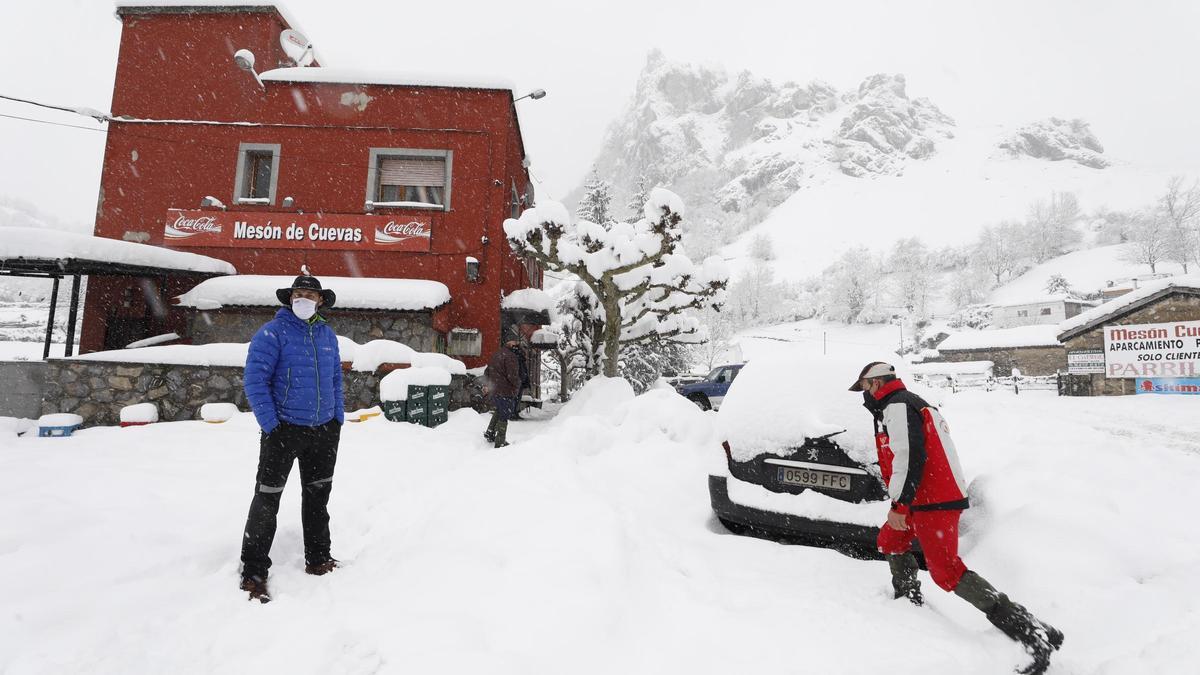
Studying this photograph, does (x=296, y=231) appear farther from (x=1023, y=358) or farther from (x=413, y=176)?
(x=1023, y=358)

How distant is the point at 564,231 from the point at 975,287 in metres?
59.3

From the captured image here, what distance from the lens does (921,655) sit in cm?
241

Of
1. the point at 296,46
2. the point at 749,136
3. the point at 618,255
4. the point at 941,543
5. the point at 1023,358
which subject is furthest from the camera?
the point at 749,136

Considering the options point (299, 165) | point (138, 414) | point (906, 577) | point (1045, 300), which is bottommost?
point (906, 577)

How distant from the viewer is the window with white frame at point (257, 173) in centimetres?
1252

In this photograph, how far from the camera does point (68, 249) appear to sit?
359 inches

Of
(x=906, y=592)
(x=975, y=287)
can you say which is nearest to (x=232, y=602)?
(x=906, y=592)

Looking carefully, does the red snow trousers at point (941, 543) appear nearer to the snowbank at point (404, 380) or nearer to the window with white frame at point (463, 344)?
the snowbank at point (404, 380)

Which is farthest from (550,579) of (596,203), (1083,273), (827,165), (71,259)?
(827,165)

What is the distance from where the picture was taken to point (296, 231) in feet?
40.2

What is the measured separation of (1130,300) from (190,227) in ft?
96.0

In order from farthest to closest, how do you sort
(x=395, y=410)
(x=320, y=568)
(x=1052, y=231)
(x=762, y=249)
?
1. (x=762, y=249)
2. (x=1052, y=231)
3. (x=395, y=410)
4. (x=320, y=568)

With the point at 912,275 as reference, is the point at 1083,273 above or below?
above

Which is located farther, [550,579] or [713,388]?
[713,388]
